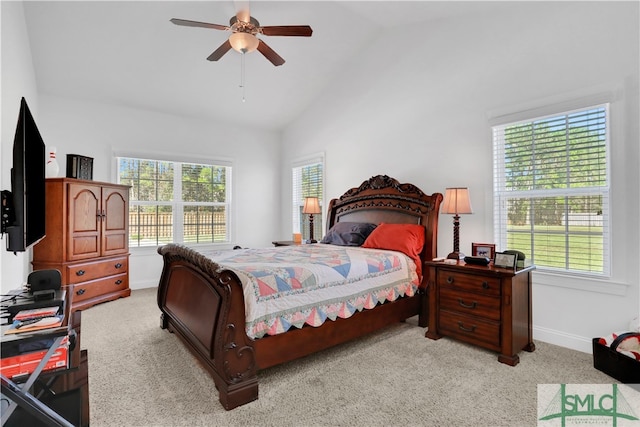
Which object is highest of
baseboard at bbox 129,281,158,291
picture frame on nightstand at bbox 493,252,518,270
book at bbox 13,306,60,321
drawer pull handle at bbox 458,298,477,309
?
picture frame on nightstand at bbox 493,252,518,270

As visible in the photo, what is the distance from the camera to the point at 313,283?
2.41 meters

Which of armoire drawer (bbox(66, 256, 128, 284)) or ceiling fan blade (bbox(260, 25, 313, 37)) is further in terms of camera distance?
armoire drawer (bbox(66, 256, 128, 284))

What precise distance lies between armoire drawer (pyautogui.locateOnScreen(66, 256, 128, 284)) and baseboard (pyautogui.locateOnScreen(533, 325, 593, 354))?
497 cm

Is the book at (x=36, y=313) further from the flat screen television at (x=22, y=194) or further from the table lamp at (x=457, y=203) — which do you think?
the table lamp at (x=457, y=203)

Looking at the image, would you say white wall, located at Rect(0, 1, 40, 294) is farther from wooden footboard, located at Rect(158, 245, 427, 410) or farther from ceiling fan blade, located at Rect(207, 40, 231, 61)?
ceiling fan blade, located at Rect(207, 40, 231, 61)

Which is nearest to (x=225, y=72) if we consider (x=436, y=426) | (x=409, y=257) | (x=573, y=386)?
(x=409, y=257)

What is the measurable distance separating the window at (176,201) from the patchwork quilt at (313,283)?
2.80m

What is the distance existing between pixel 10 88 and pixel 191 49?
1999 millimetres

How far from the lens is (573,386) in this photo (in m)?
2.18

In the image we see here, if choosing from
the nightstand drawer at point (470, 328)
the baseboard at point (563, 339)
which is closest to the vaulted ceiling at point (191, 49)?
the nightstand drawer at point (470, 328)

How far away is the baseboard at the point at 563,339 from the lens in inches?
107

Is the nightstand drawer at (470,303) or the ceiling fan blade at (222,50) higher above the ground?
the ceiling fan blade at (222,50)

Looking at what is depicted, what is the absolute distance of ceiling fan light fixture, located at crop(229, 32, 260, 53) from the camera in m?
2.85

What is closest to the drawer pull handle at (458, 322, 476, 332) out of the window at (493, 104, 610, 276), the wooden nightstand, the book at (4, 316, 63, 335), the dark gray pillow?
the wooden nightstand
